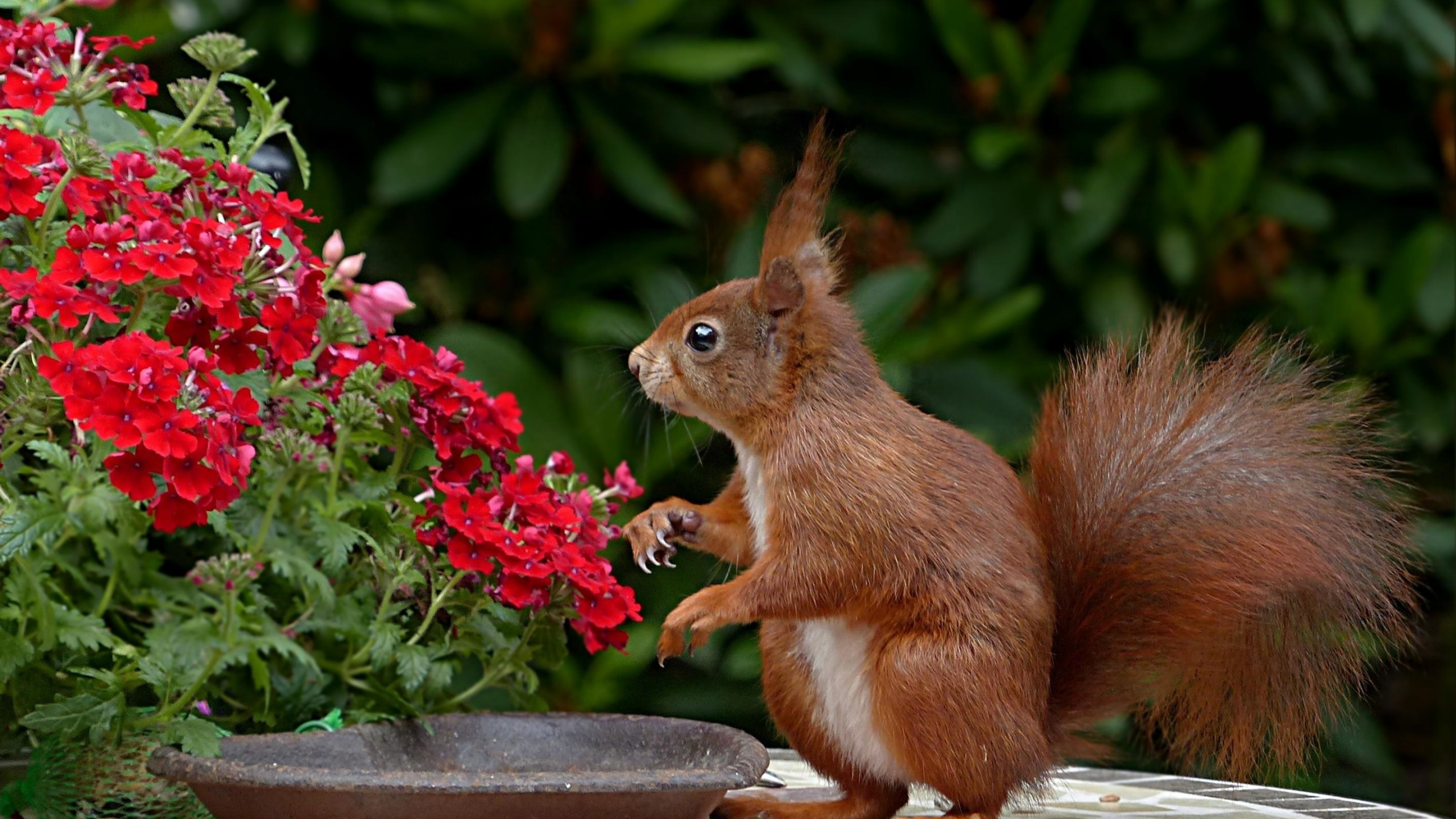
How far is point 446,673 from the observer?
129 centimetres

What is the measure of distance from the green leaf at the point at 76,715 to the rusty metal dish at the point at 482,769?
0.25 feet

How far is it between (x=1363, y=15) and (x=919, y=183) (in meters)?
0.68

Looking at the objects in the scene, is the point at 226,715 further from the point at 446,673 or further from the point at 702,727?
the point at 702,727

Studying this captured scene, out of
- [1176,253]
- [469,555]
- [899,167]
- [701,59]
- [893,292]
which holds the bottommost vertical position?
[469,555]

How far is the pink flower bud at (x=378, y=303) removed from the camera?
1.22 metres

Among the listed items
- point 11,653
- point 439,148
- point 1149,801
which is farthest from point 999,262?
point 11,653

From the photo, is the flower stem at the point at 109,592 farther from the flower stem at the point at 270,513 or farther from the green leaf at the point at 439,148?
the green leaf at the point at 439,148

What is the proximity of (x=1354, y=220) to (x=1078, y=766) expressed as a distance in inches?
52.5

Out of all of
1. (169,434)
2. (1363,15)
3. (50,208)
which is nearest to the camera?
(169,434)

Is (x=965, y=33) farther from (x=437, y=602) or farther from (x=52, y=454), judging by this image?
(x=52, y=454)

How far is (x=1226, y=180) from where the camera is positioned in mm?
2453

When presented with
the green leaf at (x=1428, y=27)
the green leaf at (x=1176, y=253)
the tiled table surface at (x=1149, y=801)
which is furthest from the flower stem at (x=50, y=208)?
the green leaf at (x=1428, y=27)

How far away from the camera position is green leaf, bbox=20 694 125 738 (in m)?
1.09

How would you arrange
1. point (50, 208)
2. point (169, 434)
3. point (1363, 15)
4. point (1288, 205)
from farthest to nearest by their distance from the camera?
point (1288, 205)
point (1363, 15)
point (50, 208)
point (169, 434)
